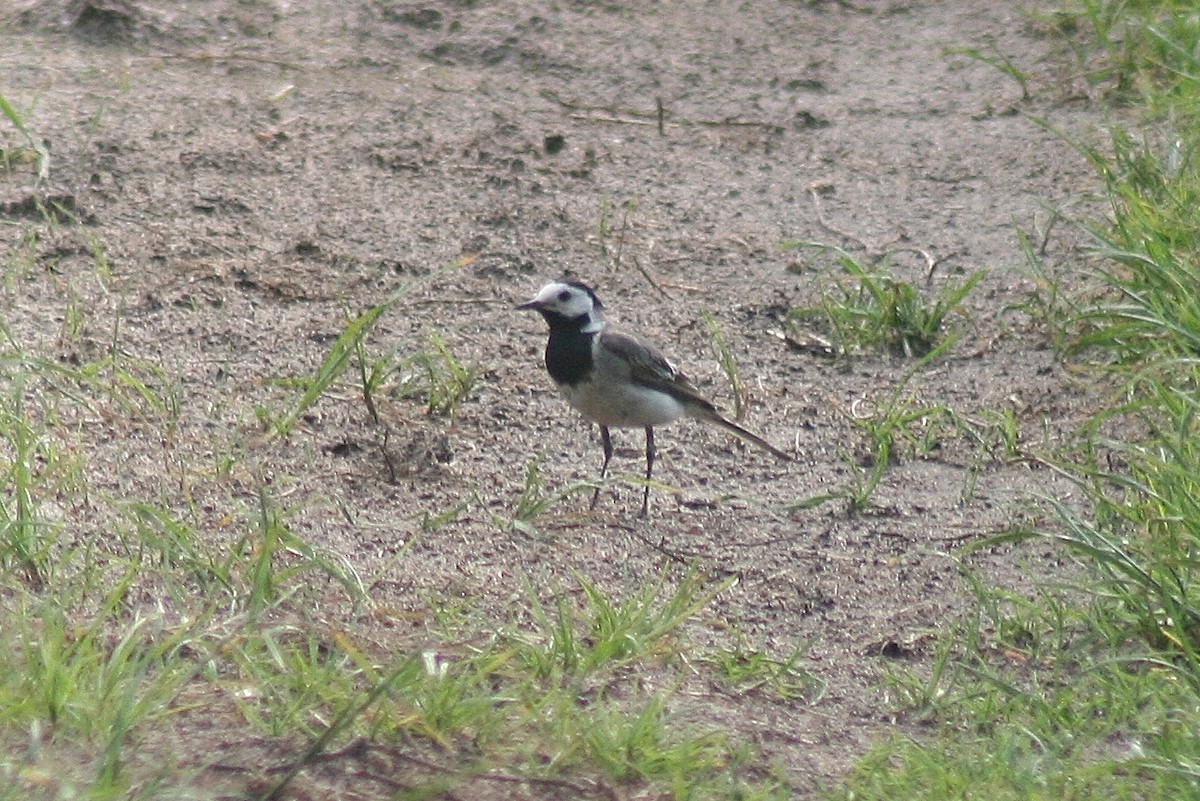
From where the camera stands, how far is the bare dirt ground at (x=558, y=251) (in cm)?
518

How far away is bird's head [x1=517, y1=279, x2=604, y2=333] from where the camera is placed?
614 centimetres

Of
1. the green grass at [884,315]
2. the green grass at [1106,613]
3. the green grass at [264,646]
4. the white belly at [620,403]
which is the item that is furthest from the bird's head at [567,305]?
the green grass at [1106,613]

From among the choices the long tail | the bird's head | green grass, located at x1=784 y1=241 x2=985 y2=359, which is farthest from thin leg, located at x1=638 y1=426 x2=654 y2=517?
green grass, located at x1=784 y1=241 x2=985 y2=359

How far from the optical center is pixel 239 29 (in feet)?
30.5

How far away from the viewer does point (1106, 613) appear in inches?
181

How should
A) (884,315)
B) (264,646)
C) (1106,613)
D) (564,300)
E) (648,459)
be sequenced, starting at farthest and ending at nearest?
(884,315) < (564,300) < (648,459) < (1106,613) < (264,646)

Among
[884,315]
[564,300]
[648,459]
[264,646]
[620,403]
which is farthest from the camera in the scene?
[884,315]

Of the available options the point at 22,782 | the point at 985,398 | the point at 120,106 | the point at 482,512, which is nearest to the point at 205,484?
the point at 482,512

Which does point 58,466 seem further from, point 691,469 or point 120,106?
point 120,106

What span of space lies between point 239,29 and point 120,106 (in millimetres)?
1280

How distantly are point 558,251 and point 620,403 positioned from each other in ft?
5.23

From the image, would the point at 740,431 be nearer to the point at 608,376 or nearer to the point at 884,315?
the point at 608,376

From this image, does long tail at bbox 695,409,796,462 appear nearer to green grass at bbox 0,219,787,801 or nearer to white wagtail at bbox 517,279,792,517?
white wagtail at bbox 517,279,792,517

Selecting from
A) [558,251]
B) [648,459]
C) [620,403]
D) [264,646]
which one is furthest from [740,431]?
[264,646]
